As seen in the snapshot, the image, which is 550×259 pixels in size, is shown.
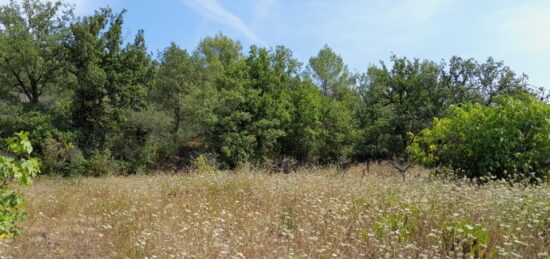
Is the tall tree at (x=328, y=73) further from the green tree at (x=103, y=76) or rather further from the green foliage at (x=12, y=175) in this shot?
the green foliage at (x=12, y=175)

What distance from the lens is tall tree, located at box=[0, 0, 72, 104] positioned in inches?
967

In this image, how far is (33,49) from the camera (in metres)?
24.6

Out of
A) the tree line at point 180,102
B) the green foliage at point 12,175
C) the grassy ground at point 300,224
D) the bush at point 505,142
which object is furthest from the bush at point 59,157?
the green foliage at point 12,175

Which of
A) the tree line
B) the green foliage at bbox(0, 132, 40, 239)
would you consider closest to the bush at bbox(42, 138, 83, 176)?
the tree line

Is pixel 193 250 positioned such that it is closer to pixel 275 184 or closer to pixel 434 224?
pixel 434 224

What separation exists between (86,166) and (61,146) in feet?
6.03

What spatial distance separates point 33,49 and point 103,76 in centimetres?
448

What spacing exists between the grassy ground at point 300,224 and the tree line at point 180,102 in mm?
15207

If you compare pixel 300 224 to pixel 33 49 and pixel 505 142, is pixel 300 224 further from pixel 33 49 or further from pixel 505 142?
pixel 33 49

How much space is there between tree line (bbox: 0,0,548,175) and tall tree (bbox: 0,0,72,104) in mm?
67

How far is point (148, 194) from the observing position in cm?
853

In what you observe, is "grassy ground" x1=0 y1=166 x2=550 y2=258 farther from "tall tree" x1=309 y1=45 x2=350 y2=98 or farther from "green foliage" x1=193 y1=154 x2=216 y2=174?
"tall tree" x1=309 y1=45 x2=350 y2=98

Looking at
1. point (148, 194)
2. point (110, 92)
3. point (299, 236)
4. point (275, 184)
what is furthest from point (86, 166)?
point (299, 236)

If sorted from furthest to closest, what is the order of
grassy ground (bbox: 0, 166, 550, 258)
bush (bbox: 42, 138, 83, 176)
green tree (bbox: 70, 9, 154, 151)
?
1. green tree (bbox: 70, 9, 154, 151)
2. bush (bbox: 42, 138, 83, 176)
3. grassy ground (bbox: 0, 166, 550, 258)
